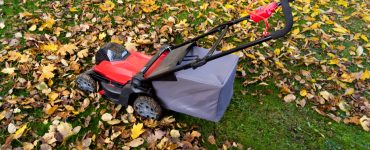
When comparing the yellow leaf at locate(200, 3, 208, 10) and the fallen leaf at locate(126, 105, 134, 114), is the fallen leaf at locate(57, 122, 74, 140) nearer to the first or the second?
the fallen leaf at locate(126, 105, 134, 114)

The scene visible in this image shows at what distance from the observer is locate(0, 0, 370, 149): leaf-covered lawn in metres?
3.68

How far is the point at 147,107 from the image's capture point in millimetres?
3633

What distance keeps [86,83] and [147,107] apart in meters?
0.84

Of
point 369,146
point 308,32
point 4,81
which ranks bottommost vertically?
point 369,146

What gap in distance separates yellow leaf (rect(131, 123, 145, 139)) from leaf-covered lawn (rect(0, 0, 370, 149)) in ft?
0.03

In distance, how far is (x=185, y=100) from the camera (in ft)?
11.2

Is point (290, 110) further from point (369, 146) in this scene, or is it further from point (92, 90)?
point (92, 90)

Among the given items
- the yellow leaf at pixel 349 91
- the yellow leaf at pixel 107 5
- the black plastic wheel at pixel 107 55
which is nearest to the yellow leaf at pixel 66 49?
the black plastic wheel at pixel 107 55

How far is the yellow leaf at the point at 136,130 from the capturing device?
11.8ft

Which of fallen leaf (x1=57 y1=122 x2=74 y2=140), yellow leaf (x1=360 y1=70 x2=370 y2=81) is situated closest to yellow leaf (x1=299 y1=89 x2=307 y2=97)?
yellow leaf (x1=360 y1=70 x2=370 y2=81)

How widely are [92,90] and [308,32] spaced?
11.5ft

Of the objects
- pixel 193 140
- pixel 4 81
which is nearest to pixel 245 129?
pixel 193 140

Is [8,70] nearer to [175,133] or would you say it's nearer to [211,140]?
[175,133]

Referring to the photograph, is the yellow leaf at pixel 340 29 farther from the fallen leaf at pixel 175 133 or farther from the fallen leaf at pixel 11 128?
the fallen leaf at pixel 11 128
